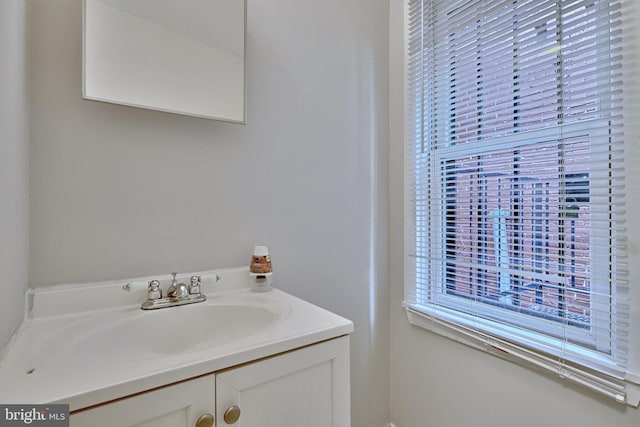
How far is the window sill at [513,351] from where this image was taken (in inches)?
32.3

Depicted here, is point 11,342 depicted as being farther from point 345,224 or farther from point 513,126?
point 513,126

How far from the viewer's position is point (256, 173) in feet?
3.79

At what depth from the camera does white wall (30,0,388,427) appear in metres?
0.85

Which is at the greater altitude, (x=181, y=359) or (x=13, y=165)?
(x=13, y=165)

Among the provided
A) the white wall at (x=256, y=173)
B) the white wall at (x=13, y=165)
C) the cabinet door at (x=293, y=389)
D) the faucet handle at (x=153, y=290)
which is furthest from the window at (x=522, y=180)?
the white wall at (x=13, y=165)

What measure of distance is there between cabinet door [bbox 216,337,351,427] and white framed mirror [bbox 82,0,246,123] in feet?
2.63

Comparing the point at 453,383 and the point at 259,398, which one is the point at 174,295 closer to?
the point at 259,398

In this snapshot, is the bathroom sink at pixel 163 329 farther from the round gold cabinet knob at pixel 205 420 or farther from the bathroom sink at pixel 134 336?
the round gold cabinet knob at pixel 205 420

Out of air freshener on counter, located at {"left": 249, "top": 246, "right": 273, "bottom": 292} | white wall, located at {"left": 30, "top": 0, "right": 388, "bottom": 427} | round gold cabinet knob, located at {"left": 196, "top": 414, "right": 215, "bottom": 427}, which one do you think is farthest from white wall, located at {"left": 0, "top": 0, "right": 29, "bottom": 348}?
air freshener on counter, located at {"left": 249, "top": 246, "right": 273, "bottom": 292}

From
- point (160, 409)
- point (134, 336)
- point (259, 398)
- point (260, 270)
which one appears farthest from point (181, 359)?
point (260, 270)

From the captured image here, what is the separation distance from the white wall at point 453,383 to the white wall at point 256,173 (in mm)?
65

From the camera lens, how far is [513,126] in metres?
1.08

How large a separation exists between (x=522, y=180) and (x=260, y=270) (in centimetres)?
98

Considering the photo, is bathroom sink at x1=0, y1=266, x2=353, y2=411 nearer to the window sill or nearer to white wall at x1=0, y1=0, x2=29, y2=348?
white wall at x1=0, y1=0, x2=29, y2=348
